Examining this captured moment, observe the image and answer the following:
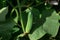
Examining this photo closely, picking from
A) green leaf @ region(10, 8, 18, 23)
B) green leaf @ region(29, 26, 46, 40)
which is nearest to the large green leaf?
green leaf @ region(29, 26, 46, 40)

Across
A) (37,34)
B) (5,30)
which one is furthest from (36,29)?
(5,30)

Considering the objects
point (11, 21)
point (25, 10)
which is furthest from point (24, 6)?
point (11, 21)

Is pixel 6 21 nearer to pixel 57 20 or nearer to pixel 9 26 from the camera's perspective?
pixel 9 26

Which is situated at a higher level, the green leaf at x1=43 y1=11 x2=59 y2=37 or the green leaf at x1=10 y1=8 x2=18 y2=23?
the green leaf at x1=10 y1=8 x2=18 y2=23

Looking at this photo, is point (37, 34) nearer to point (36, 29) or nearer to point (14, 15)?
point (36, 29)

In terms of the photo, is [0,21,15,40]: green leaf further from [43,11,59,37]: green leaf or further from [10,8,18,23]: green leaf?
[43,11,59,37]: green leaf

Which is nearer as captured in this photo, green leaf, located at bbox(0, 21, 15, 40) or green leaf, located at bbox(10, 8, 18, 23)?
green leaf, located at bbox(0, 21, 15, 40)
